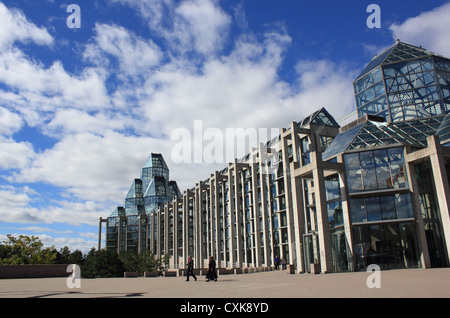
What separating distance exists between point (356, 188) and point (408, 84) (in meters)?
19.2

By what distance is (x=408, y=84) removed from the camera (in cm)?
4041

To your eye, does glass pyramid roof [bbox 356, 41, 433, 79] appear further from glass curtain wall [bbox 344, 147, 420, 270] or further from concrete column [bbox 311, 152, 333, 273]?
concrete column [bbox 311, 152, 333, 273]

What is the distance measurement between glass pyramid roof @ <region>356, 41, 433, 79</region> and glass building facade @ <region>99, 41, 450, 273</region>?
17 cm

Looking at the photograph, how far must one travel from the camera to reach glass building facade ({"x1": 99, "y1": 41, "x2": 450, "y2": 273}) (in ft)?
87.9

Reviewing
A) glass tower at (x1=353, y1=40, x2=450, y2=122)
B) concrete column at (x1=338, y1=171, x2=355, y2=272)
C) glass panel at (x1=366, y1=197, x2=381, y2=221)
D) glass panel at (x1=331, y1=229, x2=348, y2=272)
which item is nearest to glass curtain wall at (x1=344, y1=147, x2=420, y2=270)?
glass panel at (x1=366, y1=197, x2=381, y2=221)

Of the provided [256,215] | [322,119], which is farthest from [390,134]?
[256,215]

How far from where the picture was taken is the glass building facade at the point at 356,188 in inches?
1054

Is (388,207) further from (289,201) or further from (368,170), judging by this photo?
(289,201)

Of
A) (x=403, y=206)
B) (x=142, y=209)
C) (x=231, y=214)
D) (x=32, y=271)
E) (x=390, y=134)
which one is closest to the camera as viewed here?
(x=403, y=206)

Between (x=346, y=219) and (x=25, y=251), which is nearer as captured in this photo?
(x=346, y=219)

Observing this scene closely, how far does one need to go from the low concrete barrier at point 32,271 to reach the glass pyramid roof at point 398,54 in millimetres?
41044

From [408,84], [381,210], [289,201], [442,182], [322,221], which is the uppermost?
[408,84]

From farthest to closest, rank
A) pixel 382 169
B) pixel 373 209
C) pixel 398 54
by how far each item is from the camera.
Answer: pixel 398 54
pixel 382 169
pixel 373 209
